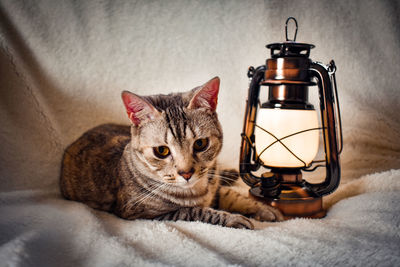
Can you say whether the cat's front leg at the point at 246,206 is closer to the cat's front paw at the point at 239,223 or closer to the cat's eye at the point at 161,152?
the cat's front paw at the point at 239,223

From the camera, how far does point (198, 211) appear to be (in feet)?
3.76

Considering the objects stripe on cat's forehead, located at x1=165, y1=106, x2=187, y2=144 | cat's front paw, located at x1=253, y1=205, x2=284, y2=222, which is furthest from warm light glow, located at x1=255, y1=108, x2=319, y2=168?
stripe on cat's forehead, located at x1=165, y1=106, x2=187, y2=144

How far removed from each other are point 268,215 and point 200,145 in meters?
0.32

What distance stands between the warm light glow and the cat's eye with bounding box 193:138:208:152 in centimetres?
20

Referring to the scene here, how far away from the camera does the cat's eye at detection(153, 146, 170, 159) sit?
112 centimetres

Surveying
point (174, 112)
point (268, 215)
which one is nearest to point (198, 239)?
point (268, 215)

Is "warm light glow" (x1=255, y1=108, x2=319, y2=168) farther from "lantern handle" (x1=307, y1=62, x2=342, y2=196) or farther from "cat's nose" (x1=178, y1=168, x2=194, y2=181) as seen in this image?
"cat's nose" (x1=178, y1=168, x2=194, y2=181)

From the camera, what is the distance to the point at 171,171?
3.58 ft

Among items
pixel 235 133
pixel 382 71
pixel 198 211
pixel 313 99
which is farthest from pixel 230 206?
pixel 382 71

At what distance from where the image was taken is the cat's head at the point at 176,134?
3.59ft

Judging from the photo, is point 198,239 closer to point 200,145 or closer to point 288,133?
point 200,145

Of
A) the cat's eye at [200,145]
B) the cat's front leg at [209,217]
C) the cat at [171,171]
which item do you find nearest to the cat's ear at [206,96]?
the cat at [171,171]

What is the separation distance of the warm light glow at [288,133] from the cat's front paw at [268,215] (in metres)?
0.15

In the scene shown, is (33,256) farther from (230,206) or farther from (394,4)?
(394,4)
